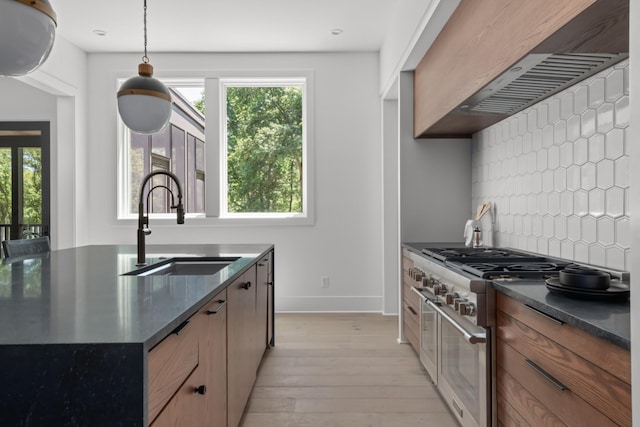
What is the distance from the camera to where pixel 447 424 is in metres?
2.11

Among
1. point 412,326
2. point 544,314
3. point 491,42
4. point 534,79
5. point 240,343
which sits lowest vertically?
point 412,326

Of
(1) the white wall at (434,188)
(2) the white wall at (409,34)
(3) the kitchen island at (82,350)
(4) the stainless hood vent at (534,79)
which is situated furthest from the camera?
(1) the white wall at (434,188)

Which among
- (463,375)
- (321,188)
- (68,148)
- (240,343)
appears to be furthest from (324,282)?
(68,148)

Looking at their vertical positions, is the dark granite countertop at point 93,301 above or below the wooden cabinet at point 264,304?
above

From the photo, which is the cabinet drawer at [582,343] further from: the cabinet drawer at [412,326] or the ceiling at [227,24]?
the ceiling at [227,24]

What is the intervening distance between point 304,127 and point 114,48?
2.14 metres

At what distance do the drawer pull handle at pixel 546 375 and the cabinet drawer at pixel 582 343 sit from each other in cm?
11

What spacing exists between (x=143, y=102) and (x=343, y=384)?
6.91ft

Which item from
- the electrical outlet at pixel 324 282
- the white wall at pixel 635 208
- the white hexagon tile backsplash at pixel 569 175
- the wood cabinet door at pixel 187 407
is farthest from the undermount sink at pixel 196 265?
the electrical outlet at pixel 324 282

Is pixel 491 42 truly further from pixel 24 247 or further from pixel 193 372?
pixel 24 247

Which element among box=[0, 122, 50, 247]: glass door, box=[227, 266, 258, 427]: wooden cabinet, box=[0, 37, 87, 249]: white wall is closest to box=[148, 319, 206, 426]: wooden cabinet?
box=[227, 266, 258, 427]: wooden cabinet

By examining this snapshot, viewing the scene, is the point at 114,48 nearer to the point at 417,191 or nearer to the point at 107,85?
the point at 107,85

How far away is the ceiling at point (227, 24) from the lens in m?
3.47

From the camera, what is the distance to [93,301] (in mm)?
1168
